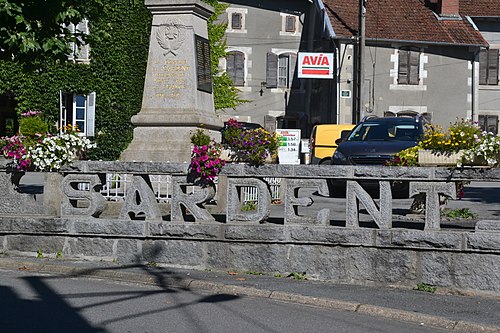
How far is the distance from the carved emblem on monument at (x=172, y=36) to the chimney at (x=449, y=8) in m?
28.4

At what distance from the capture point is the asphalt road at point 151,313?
7395 millimetres

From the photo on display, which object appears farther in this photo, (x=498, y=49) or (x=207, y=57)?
(x=498, y=49)

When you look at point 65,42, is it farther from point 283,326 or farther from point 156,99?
point 283,326

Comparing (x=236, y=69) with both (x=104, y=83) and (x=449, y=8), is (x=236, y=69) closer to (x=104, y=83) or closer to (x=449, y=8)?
(x=449, y=8)

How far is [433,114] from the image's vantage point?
131ft

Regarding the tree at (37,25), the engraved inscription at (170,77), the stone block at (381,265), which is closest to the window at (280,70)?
the tree at (37,25)

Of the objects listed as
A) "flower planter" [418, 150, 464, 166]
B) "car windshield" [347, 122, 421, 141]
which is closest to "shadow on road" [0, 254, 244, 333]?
"flower planter" [418, 150, 464, 166]

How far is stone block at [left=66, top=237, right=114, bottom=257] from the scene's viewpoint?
10.5 m

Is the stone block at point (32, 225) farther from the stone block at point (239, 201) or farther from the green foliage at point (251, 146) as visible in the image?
the green foliage at point (251, 146)

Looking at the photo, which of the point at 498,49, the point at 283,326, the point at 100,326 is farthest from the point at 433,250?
the point at 498,49

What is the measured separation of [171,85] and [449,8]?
2886 cm

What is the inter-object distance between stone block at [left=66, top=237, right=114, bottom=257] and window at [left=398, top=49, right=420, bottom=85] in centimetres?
3100

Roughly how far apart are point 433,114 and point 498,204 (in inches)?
933

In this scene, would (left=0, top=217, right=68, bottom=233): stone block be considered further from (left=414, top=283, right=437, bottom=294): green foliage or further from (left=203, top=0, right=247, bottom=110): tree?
(left=203, top=0, right=247, bottom=110): tree
